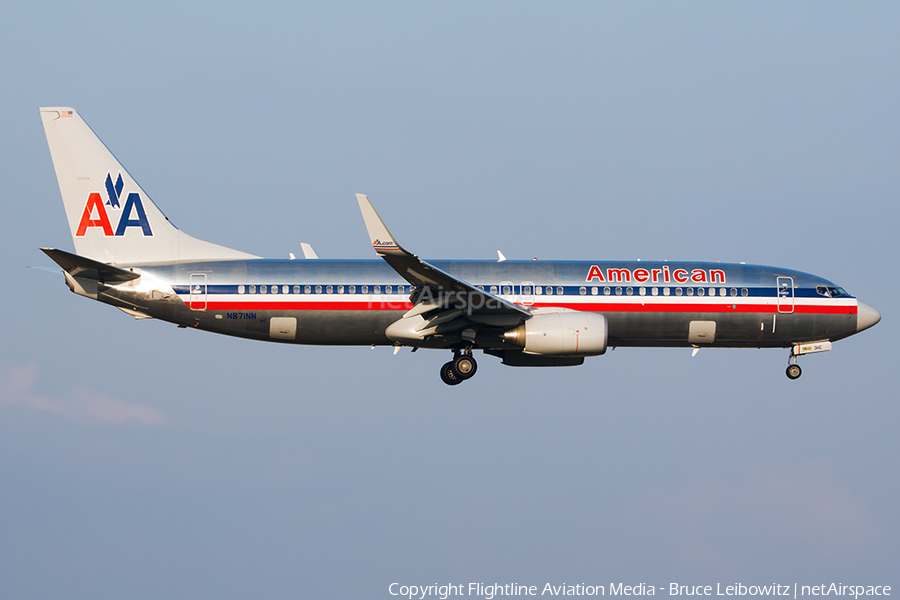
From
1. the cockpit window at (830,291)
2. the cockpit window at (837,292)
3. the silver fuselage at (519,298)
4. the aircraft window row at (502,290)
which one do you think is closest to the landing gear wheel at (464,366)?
the silver fuselage at (519,298)

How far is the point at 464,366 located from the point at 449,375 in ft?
2.14

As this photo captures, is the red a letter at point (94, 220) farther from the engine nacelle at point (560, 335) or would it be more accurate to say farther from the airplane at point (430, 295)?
the engine nacelle at point (560, 335)

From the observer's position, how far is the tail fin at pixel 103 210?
103 feet

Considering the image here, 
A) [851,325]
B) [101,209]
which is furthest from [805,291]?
[101,209]

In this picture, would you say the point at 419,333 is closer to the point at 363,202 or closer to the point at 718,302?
the point at 363,202

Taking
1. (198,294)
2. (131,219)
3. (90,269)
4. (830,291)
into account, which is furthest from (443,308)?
(830,291)

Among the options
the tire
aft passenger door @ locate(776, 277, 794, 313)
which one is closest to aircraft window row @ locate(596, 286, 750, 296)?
aft passenger door @ locate(776, 277, 794, 313)

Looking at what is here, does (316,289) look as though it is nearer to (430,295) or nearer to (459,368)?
(430,295)

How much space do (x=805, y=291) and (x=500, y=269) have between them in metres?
10.7

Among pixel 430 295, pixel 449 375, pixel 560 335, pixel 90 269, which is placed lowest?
pixel 449 375

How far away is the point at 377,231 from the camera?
25.8 metres

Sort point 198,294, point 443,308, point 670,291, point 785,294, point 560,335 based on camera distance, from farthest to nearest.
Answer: point 785,294, point 670,291, point 198,294, point 443,308, point 560,335

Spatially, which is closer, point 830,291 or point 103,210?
point 103,210

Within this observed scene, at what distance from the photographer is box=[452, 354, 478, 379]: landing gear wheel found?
30.7 m
